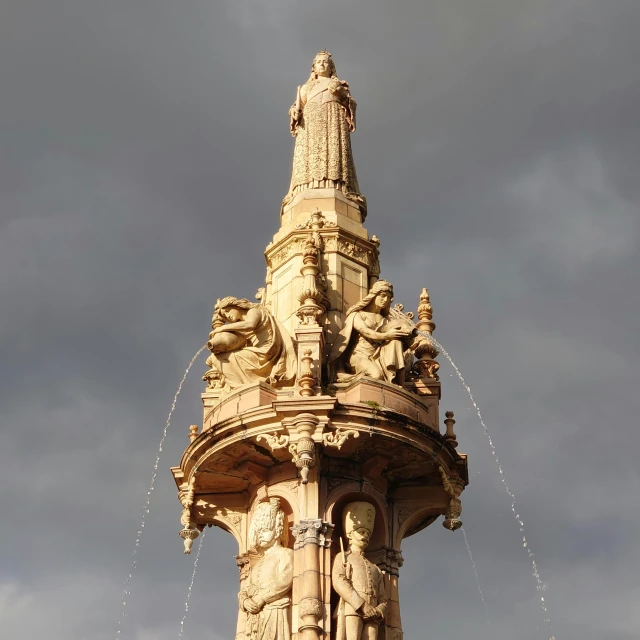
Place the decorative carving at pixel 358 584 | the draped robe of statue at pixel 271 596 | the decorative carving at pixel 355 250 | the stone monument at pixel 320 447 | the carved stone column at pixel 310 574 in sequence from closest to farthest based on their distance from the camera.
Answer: the carved stone column at pixel 310 574 → the decorative carving at pixel 358 584 → the draped robe of statue at pixel 271 596 → the stone monument at pixel 320 447 → the decorative carving at pixel 355 250

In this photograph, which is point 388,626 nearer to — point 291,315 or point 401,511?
point 401,511

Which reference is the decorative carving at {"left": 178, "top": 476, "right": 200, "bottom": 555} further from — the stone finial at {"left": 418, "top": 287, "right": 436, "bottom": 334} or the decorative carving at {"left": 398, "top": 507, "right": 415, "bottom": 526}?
the stone finial at {"left": 418, "top": 287, "right": 436, "bottom": 334}

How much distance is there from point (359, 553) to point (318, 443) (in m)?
2.11

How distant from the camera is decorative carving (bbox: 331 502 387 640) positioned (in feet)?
87.6

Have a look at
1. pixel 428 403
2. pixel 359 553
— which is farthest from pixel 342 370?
pixel 359 553

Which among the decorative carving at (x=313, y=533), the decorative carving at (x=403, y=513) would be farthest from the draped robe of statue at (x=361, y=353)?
the decorative carving at (x=313, y=533)

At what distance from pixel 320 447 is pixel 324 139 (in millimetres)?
9090

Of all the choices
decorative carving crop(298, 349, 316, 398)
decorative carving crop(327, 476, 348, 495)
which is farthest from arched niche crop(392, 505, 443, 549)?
decorative carving crop(298, 349, 316, 398)

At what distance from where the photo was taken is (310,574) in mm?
26906

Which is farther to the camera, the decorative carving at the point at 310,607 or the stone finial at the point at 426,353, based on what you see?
the stone finial at the point at 426,353

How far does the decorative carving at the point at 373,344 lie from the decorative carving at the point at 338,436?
1.64 m

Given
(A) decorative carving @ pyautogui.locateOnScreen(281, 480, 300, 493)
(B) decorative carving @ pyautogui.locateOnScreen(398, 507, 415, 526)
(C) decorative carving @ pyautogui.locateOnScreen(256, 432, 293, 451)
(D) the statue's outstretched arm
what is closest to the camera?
(C) decorative carving @ pyautogui.locateOnScreen(256, 432, 293, 451)

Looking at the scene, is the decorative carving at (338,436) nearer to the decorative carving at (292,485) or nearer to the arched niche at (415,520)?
the decorative carving at (292,485)

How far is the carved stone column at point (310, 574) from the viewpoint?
26453 millimetres
